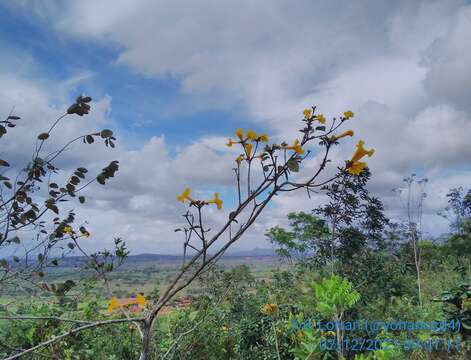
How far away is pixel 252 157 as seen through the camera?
118cm

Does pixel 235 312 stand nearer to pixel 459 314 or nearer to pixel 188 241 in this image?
pixel 459 314

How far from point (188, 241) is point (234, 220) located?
0.20m

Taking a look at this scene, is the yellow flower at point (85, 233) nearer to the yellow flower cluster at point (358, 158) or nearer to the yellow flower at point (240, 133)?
the yellow flower at point (240, 133)

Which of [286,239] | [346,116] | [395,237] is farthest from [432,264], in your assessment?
[346,116]

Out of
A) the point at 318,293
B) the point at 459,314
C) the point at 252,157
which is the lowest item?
the point at 459,314

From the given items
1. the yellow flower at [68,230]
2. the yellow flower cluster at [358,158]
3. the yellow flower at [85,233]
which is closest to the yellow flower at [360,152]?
the yellow flower cluster at [358,158]

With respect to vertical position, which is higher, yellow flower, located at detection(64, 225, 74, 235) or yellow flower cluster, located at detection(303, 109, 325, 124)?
yellow flower cluster, located at detection(303, 109, 325, 124)

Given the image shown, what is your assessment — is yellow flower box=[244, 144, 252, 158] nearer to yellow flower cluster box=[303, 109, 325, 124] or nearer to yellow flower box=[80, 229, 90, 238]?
yellow flower cluster box=[303, 109, 325, 124]
